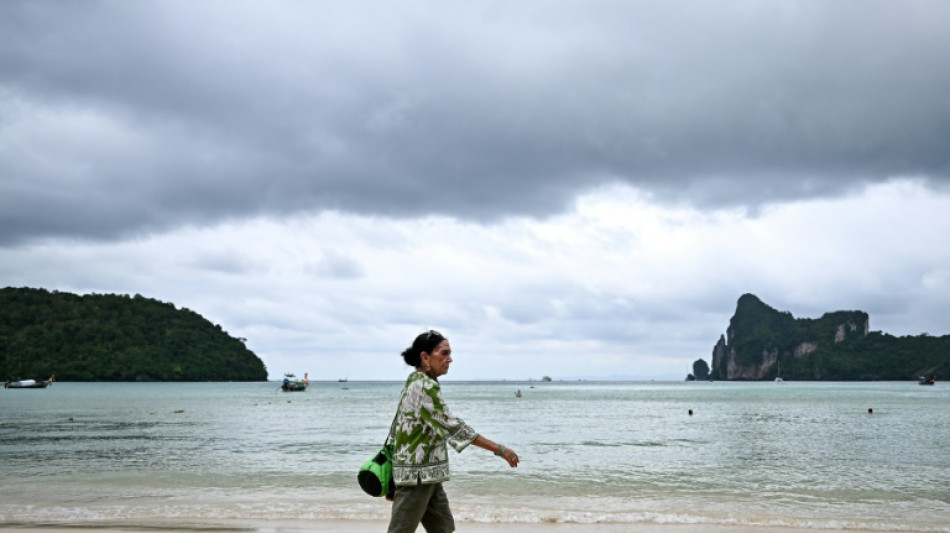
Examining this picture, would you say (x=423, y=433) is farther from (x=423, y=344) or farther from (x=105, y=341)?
(x=105, y=341)

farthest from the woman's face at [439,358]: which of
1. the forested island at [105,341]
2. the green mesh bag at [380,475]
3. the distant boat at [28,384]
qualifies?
the forested island at [105,341]

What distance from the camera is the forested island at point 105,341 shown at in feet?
504

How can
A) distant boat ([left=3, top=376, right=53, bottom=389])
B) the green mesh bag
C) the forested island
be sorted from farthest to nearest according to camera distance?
the forested island → distant boat ([left=3, top=376, right=53, bottom=389]) → the green mesh bag

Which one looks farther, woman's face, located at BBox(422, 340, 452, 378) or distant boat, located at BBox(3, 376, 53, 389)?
distant boat, located at BBox(3, 376, 53, 389)

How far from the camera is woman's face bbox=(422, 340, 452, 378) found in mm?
5734

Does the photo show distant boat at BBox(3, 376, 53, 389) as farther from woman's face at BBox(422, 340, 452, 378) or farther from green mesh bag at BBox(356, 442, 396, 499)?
woman's face at BBox(422, 340, 452, 378)

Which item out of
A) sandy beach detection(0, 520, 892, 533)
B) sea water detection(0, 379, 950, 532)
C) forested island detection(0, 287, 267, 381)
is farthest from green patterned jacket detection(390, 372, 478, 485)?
forested island detection(0, 287, 267, 381)

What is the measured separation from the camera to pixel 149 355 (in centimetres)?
16712

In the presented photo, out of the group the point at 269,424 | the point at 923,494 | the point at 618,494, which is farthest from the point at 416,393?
the point at 269,424

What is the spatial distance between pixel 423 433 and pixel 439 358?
1.99ft

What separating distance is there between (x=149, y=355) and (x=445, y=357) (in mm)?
179116

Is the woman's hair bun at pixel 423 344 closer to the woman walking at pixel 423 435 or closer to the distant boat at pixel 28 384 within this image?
the woman walking at pixel 423 435

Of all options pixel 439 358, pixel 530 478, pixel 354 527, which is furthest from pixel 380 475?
pixel 530 478

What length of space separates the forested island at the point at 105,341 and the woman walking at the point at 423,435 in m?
170
